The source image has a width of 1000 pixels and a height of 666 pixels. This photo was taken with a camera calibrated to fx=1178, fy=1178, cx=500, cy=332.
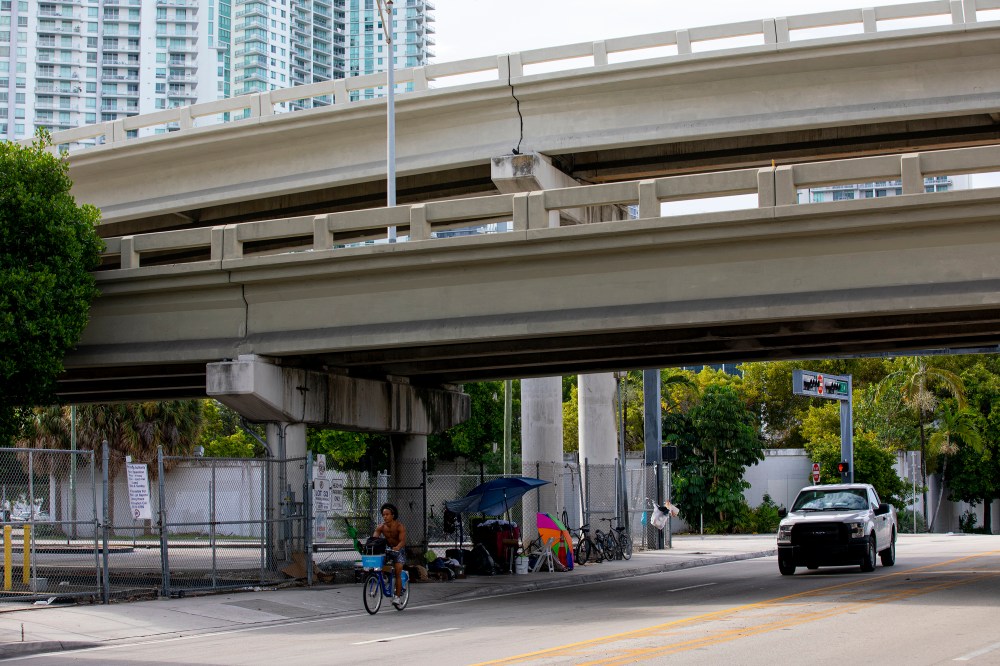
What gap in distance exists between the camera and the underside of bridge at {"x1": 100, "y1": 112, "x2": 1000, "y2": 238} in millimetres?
27562

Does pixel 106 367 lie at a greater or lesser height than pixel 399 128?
lesser

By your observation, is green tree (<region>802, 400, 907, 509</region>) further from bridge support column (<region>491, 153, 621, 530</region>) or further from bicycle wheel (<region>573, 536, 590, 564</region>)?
bicycle wheel (<region>573, 536, 590, 564</region>)

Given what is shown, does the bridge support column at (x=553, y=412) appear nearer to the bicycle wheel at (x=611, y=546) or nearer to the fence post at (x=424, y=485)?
the bicycle wheel at (x=611, y=546)

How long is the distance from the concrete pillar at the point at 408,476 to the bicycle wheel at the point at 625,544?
5750mm

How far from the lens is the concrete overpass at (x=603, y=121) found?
25906 mm

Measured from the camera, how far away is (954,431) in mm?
54281

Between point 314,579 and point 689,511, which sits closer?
point 314,579

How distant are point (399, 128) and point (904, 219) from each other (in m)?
15.3

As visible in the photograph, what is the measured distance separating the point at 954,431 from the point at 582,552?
3148 cm

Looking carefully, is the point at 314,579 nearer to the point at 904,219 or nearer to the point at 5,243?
the point at 5,243

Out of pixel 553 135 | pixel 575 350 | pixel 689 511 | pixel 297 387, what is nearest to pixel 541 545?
pixel 575 350

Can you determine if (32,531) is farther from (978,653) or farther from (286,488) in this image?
(978,653)

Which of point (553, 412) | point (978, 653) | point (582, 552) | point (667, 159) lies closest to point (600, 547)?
point (582, 552)

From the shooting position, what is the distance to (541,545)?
26.8 m
